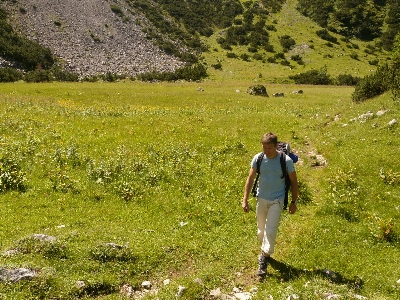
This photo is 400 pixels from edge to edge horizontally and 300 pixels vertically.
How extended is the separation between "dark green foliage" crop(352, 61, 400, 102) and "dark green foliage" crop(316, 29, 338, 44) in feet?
280

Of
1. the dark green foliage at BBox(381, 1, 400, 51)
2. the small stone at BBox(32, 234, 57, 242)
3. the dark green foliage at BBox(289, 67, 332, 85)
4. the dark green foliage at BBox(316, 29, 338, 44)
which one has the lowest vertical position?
the small stone at BBox(32, 234, 57, 242)

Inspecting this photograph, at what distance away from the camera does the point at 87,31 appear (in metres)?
87.0

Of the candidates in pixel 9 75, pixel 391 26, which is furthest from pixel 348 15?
pixel 9 75

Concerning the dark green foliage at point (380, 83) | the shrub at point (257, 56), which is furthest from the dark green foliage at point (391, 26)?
the dark green foliage at point (380, 83)

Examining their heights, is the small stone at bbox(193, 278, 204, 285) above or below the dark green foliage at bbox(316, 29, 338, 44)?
below

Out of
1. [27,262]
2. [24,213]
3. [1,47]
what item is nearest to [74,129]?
[24,213]

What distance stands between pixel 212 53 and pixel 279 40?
2387cm

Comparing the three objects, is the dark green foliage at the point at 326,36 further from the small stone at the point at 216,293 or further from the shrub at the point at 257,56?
the small stone at the point at 216,293

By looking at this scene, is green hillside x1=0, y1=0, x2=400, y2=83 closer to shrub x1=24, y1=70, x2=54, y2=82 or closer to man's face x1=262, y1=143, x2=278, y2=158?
shrub x1=24, y1=70, x2=54, y2=82

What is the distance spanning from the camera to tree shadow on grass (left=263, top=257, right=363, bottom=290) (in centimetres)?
989

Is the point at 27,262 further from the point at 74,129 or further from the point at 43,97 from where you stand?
the point at 43,97

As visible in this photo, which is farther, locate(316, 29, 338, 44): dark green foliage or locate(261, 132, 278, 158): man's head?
locate(316, 29, 338, 44): dark green foliage

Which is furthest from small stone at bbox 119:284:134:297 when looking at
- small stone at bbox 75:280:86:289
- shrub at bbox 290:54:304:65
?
shrub at bbox 290:54:304:65

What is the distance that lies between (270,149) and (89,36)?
86.3m
